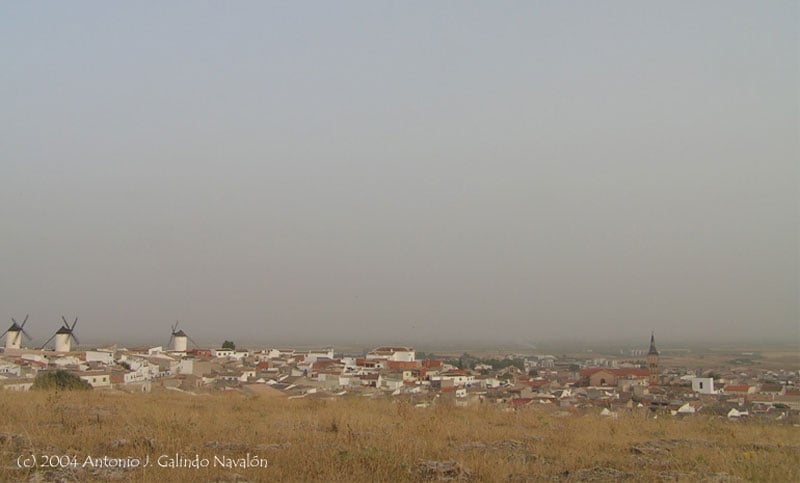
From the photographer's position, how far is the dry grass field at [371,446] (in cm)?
668

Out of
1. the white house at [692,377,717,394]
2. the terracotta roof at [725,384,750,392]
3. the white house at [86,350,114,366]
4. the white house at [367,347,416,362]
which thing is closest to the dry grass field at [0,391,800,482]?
the white house at [692,377,717,394]

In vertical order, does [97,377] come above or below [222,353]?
above

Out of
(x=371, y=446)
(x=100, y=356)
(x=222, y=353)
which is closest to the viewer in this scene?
(x=371, y=446)

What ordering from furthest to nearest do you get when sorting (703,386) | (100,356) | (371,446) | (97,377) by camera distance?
(100,356), (703,386), (97,377), (371,446)

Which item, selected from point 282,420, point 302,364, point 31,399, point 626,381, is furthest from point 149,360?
point 282,420

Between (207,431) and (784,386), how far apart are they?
35227mm

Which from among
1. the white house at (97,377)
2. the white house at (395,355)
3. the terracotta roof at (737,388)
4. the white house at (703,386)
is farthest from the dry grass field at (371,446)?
the white house at (395,355)

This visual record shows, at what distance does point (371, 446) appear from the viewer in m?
7.90

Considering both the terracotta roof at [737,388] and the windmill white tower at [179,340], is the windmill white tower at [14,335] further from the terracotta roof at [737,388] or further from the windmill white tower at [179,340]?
the terracotta roof at [737,388]

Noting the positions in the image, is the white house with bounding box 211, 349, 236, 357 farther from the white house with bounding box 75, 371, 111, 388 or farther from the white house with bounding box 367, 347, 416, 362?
the white house with bounding box 75, 371, 111, 388

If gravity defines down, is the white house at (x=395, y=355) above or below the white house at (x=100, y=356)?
below

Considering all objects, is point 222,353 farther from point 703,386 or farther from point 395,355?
point 703,386

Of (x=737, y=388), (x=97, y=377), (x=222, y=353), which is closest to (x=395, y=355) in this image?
(x=222, y=353)

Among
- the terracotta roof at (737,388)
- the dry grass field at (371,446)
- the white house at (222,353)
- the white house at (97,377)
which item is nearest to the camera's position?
the dry grass field at (371,446)
